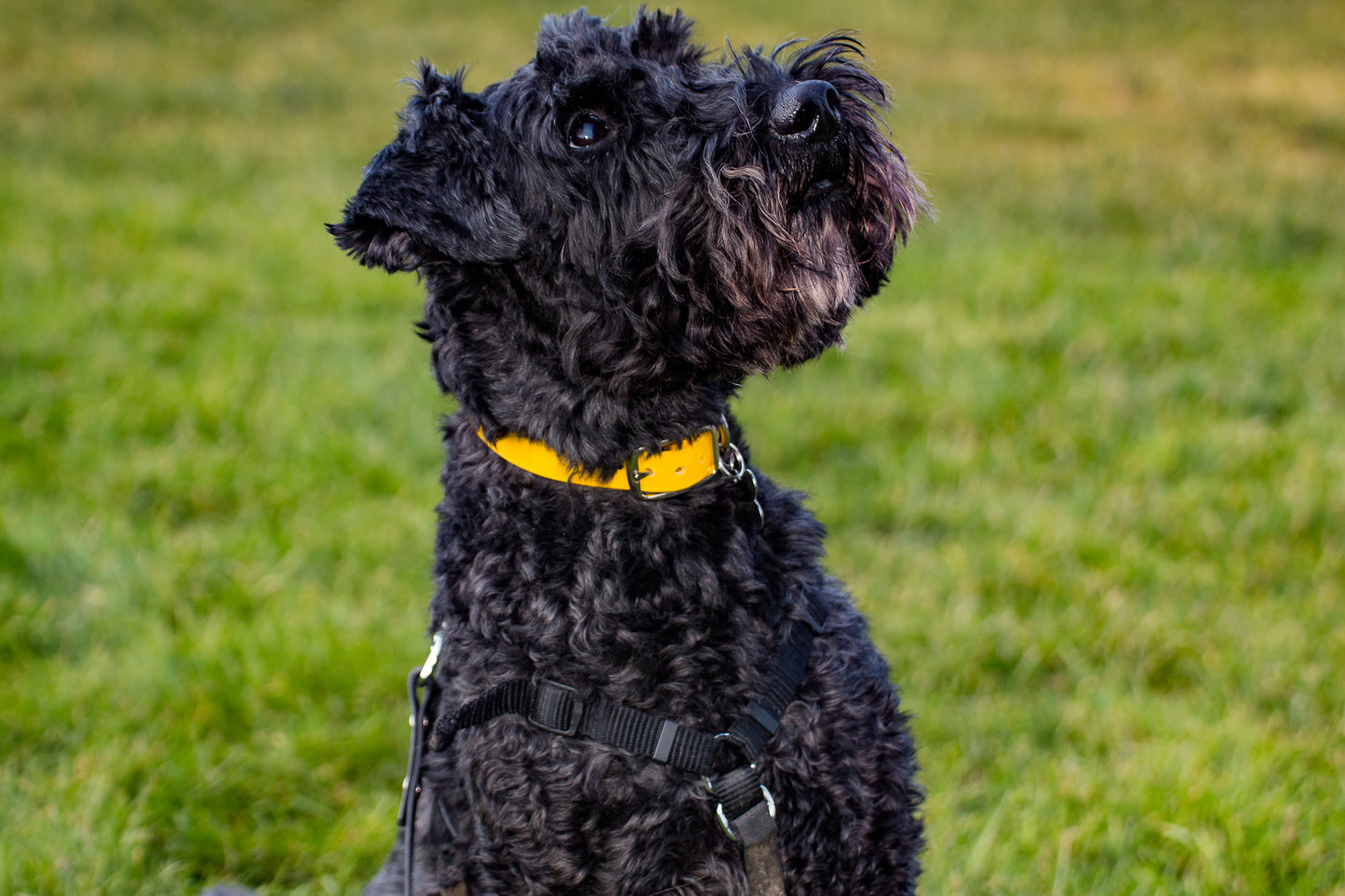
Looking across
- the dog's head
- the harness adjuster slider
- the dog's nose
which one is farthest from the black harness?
the dog's nose

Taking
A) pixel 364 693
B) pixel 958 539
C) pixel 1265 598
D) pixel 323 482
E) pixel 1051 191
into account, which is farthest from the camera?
pixel 1051 191

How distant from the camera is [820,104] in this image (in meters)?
2.53

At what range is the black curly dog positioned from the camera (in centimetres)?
252

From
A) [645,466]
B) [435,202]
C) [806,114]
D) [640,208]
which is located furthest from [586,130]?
[645,466]

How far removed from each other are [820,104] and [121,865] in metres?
3.04

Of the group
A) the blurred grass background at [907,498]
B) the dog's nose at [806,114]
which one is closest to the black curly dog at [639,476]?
the dog's nose at [806,114]

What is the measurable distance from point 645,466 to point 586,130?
796 mm

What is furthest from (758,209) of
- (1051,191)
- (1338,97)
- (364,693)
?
(1338,97)

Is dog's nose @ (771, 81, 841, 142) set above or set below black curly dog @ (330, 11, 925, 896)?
above

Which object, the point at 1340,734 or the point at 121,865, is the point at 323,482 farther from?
the point at 1340,734

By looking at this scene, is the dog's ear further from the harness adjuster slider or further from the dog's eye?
the harness adjuster slider

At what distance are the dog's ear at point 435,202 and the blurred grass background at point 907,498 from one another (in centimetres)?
208

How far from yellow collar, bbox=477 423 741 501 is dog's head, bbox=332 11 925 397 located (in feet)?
0.53

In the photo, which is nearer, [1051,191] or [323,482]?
[323,482]
